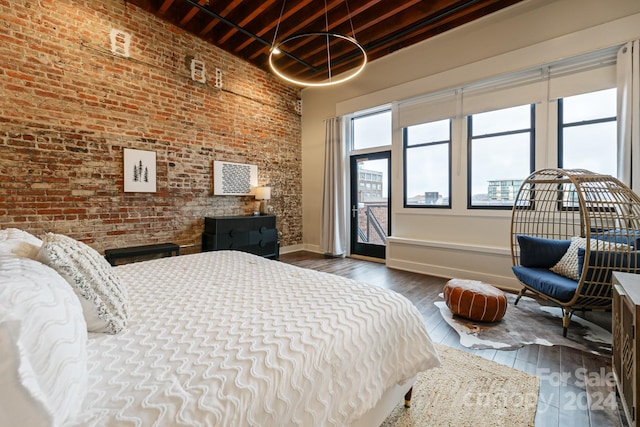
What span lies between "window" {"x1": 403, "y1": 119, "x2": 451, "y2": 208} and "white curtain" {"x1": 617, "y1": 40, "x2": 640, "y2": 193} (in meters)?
1.81

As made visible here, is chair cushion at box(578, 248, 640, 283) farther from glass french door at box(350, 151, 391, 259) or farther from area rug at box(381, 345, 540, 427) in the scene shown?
glass french door at box(350, 151, 391, 259)

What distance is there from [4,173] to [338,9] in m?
4.46

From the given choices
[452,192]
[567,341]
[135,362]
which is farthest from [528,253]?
[135,362]

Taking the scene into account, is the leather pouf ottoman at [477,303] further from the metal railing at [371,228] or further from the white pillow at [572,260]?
the metal railing at [371,228]

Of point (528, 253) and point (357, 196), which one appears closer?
point (528, 253)

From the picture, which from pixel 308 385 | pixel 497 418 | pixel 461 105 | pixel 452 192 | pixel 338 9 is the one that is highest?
pixel 338 9

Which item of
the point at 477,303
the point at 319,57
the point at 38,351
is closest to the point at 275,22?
the point at 319,57

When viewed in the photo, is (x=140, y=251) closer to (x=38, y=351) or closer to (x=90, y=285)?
(x=90, y=285)

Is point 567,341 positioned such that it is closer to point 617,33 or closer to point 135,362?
point 135,362

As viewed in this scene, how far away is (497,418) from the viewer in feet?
4.80

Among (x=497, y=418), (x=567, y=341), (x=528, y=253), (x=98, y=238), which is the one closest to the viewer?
(x=497, y=418)

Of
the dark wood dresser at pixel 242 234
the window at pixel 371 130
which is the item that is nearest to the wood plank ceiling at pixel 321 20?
the window at pixel 371 130

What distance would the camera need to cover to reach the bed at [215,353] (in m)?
0.64

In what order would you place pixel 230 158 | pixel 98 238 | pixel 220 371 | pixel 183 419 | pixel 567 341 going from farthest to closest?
pixel 230 158 < pixel 98 238 < pixel 567 341 < pixel 220 371 < pixel 183 419
